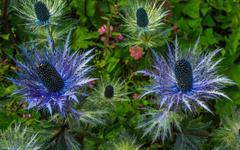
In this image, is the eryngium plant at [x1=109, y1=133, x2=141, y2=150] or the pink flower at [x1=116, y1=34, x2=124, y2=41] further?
the pink flower at [x1=116, y1=34, x2=124, y2=41]

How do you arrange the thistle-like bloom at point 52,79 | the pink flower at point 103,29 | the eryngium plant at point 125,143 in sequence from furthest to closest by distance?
the pink flower at point 103,29
the eryngium plant at point 125,143
the thistle-like bloom at point 52,79

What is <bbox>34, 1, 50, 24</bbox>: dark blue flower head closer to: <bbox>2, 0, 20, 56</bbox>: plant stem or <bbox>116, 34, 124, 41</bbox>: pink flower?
<bbox>2, 0, 20, 56</bbox>: plant stem

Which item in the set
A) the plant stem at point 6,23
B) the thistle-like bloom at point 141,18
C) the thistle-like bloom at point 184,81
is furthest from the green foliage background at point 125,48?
the thistle-like bloom at point 184,81

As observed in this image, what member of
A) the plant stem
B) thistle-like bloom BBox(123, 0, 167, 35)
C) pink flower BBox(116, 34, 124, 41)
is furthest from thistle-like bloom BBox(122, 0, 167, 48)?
the plant stem

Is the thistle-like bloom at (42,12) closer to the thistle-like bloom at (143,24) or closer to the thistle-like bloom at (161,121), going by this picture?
the thistle-like bloom at (143,24)

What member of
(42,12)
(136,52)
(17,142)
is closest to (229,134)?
(136,52)

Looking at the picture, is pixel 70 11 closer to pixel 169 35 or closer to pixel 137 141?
pixel 169 35
